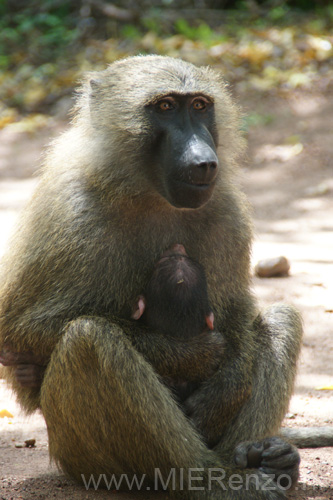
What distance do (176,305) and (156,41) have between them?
9.35 m

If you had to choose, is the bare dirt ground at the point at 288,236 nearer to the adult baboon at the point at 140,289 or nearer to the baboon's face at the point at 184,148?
the adult baboon at the point at 140,289

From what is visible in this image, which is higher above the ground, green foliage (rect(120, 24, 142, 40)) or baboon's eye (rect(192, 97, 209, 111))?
green foliage (rect(120, 24, 142, 40))

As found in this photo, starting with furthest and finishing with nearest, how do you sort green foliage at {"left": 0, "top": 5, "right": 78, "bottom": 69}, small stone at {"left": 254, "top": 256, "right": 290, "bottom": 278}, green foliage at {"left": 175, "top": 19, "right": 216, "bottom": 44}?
green foliage at {"left": 0, "top": 5, "right": 78, "bottom": 69} < green foliage at {"left": 175, "top": 19, "right": 216, "bottom": 44} < small stone at {"left": 254, "top": 256, "right": 290, "bottom": 278}

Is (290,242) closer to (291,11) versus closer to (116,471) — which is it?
(116,471)

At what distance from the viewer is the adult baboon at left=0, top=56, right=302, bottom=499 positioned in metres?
3.10

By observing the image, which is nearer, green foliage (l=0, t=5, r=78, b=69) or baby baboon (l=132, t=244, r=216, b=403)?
baby baboon (l=132, t=244, r=216, b=403)

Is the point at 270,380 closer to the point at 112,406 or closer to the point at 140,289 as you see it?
the point at 140,289

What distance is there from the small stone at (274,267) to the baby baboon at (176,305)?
2.63 meters

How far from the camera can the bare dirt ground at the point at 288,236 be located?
3.58m

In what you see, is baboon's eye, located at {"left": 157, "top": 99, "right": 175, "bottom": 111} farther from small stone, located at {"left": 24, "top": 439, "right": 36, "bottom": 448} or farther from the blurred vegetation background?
the blurred vegetation background

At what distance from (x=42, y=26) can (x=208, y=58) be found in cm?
434

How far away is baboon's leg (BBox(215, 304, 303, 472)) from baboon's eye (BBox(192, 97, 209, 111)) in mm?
1228

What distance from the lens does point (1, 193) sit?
8859mm

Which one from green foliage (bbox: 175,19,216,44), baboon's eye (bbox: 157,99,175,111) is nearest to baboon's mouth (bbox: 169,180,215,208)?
baboon's eye (bbox: 157,99,175,111)
